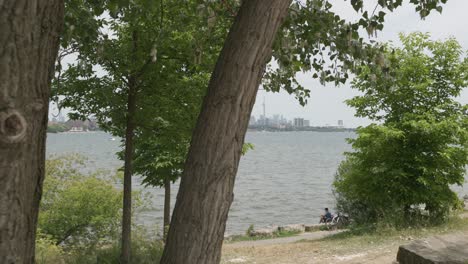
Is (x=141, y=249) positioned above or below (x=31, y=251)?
below

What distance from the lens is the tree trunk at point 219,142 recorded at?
11.0 ft

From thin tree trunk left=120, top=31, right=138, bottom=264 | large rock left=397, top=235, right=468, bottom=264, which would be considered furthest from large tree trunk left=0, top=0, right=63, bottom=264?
thin tree trunk left=120, top=31, right=138, bottom=264

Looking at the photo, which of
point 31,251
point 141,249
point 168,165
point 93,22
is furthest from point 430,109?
point 31,251

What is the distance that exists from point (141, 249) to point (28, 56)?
11.7 m

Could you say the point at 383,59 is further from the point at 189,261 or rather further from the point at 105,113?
the point at 105,113

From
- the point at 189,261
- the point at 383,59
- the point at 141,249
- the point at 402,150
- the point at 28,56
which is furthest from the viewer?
the point at 402,150

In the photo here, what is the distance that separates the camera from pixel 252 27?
349 centimetres

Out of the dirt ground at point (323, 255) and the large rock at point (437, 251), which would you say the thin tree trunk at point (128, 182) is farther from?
the large rock at point (437, 251)

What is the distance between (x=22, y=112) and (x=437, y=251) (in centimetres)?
860

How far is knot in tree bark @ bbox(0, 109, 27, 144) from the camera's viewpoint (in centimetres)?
256

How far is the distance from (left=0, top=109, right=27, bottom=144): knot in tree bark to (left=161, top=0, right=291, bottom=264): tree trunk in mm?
1156

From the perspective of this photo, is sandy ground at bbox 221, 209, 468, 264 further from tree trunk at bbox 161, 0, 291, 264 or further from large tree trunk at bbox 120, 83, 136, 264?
tree trunk at bbox 161, 0, 291, 264

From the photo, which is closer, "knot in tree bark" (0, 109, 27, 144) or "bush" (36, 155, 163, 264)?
"knot in tree bark" (0, 109, 27, 144)

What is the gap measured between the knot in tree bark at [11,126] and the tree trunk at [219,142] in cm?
116
